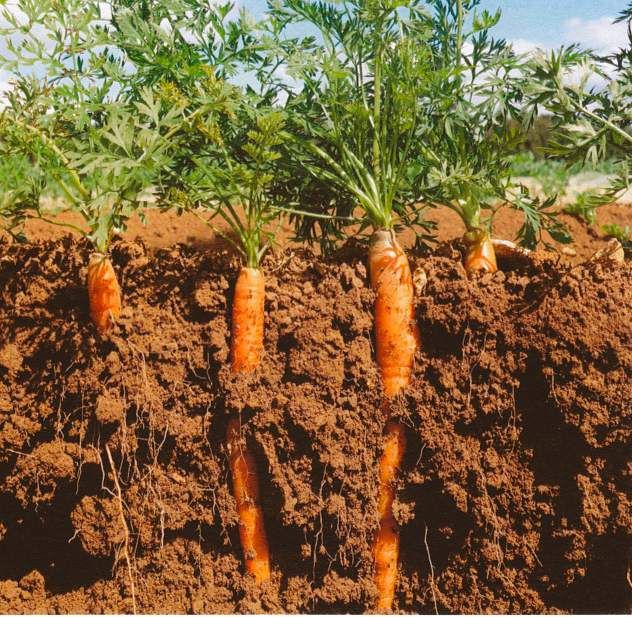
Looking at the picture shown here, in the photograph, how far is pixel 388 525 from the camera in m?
2.58

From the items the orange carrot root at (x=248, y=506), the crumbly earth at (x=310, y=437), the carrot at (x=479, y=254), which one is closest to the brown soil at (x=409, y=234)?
the carrot at (x=479, y=254)

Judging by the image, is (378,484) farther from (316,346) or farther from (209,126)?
(209,126)

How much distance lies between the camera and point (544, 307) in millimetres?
2428

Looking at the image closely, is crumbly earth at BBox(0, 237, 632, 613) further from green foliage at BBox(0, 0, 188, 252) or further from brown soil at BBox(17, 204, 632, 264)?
brown soil at BBox(17, 204, 632, 264)

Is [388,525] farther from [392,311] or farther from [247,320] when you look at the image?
[247,320]

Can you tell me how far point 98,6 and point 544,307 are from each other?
2027mm

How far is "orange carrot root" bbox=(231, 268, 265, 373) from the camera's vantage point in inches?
99.0

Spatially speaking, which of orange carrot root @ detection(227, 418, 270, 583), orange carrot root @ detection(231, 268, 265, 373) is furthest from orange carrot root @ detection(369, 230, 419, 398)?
orange carrot root @ detection(227, 418, 270, 583)

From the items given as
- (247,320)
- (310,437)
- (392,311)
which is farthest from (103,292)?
(392,311)

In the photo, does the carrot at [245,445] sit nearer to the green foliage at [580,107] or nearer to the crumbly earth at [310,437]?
the crumbly earth at [310,437]

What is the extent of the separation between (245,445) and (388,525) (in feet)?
2.09

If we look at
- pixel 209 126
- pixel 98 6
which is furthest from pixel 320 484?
pixel 98 6

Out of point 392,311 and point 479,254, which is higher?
point 479,254

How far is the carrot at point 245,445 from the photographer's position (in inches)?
99.2
